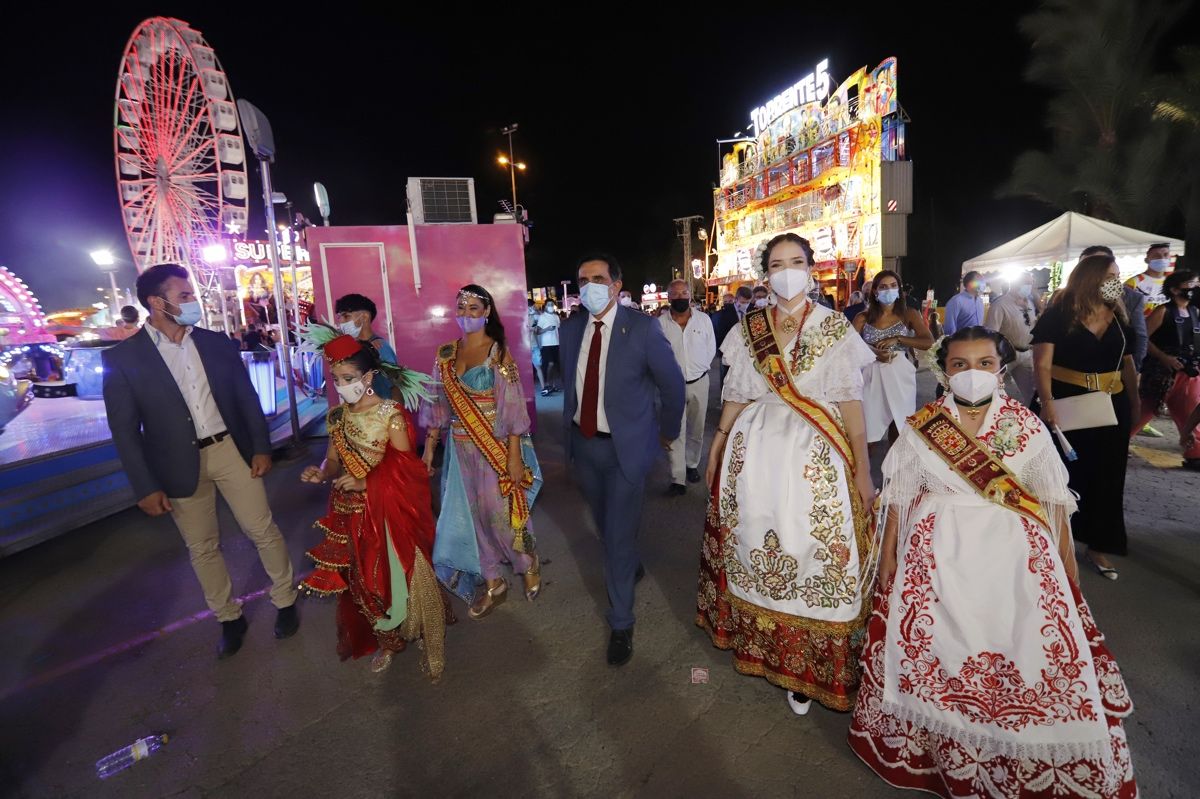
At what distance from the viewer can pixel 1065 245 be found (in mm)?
11602

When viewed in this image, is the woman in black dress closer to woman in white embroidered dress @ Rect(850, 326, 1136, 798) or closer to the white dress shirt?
woman in white embroidered dress @ Rect(850, 326, 1136, 798)

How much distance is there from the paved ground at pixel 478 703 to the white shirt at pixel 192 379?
1.39 metres

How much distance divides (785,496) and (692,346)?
3.57m

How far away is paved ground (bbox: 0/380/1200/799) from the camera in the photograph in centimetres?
238

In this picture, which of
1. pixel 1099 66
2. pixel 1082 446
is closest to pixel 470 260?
pixel 1082 446

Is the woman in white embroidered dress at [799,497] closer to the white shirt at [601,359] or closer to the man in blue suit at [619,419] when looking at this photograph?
the man in blue suit at [619,419]

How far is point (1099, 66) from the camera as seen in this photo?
21.5 meters

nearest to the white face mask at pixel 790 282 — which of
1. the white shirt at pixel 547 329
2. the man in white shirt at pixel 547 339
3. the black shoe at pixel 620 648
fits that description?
the black shoe at pixel 620 648

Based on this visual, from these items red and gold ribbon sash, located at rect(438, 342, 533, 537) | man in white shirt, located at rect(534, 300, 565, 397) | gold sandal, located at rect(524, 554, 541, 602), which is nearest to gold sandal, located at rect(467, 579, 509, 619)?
gold sandal, located at rect(524, 554, 541, 602)

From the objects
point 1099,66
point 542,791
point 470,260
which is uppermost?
point 1099,66

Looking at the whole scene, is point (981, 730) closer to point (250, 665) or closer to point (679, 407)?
point (679, 407)

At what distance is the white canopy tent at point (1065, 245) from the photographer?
11680 millimetres

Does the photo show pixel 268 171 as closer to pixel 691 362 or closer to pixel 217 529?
pixel 217 529

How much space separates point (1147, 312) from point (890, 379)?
9.52ft
